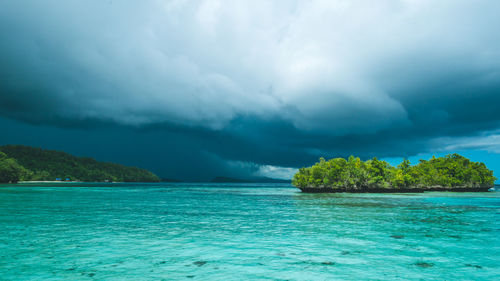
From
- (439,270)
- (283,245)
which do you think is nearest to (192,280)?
(283,245)

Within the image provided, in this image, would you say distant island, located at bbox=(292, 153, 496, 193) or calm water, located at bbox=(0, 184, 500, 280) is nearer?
calm water, located at bbox=(0, 184, 500, 280)

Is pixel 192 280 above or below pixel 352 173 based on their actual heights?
below

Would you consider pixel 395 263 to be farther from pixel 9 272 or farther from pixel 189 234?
pixel 9 272

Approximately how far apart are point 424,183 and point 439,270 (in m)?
161

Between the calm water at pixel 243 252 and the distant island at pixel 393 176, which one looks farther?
the distant island at pixel 393 176

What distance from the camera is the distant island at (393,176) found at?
402 feet

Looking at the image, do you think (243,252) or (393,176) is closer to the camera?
(243,252)

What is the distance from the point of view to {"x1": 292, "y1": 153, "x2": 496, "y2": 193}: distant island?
402ft

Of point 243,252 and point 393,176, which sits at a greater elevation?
point 393,176

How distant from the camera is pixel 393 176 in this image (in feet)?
435

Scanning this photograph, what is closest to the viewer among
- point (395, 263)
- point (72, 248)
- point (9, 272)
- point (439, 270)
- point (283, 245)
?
point (9, 272)

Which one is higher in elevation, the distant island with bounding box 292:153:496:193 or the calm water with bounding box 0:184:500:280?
the distant island with bounding box 292:153:496:193

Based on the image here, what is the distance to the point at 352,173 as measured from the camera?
124625 mm

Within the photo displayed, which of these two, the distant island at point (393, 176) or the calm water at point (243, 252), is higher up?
the distant island at point (393, 176)
